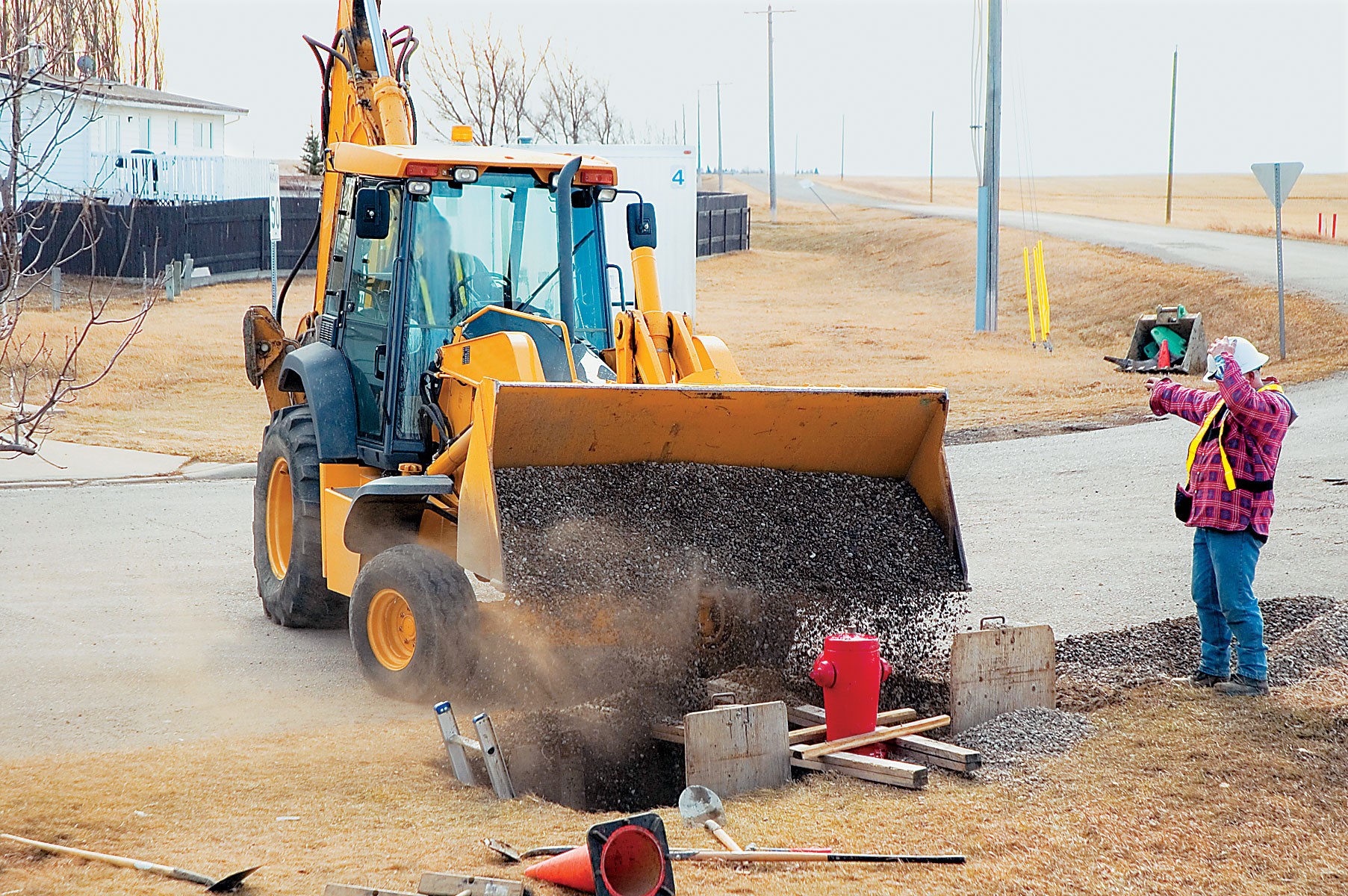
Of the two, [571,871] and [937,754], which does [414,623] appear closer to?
[571,871]

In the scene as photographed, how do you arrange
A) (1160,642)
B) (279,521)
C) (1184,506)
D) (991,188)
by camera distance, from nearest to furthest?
(1184,506), (1160,642), (279,521), (991,188)

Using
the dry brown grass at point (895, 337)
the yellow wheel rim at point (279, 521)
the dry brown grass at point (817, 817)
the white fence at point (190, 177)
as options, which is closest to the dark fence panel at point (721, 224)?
the dry brown grass at point (895, 337)

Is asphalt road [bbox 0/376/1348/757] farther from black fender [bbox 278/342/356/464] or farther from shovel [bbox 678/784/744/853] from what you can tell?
shovel [bbox 678/784/744/853]

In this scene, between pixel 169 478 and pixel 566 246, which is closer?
pixel 566 246

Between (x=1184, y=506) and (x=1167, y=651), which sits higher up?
(x=1184, y=506)

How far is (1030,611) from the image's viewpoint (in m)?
8.48

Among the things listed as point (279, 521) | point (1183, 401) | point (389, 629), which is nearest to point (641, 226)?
point (389, 629)

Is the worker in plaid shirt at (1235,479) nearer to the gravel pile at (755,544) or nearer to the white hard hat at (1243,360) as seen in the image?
the white hard hat at (1243,360)

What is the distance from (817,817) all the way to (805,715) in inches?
46.8

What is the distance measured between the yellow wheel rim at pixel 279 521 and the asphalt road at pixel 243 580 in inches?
15.3

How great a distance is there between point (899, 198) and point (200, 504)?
7451cm

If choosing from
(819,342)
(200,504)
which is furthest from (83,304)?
(200,504)

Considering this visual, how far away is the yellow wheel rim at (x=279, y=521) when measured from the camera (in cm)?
857

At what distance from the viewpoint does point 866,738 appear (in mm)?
5844
